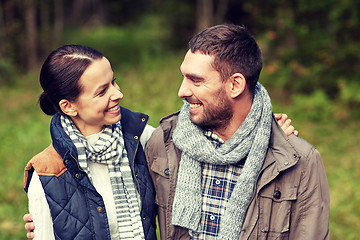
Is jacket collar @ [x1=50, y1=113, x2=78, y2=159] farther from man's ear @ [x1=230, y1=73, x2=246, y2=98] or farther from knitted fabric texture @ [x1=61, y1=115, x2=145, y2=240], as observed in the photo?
man's ear @ [x1=230, y1=73, x2=246, y2=98]

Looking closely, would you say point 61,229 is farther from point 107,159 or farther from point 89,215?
point 107,159

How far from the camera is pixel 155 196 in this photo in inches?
115

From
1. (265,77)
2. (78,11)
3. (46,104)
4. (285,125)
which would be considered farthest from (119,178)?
(78,11)

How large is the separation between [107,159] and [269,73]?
26.7 ft

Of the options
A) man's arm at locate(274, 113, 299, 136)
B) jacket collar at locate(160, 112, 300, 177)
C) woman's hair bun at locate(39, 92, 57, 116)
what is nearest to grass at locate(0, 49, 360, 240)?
woman's hair bun at locate(39, 92, 57, 116)

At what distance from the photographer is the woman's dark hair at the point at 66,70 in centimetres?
260

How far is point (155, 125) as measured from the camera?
28.2 ft

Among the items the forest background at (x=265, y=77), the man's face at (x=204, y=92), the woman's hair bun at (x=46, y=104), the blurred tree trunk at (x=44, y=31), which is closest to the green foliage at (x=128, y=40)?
the forest background at (x=265, y=77)

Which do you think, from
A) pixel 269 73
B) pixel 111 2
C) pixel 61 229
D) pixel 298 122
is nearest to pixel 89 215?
pixel 61 229

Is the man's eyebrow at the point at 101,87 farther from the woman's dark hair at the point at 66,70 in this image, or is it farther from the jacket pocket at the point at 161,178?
the jacket pocket at the point at 161,178

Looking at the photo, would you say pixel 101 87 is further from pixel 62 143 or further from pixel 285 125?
pixel 285 125

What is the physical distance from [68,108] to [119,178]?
1.66 feet

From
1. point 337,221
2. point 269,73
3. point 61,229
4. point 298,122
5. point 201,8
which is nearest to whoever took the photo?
point 61,229

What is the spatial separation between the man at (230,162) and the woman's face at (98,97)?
38cm
